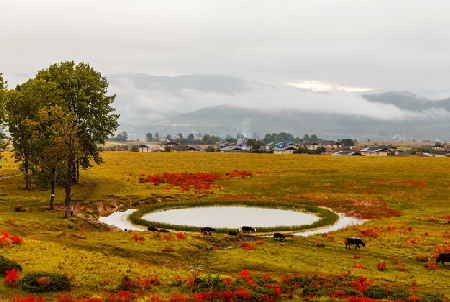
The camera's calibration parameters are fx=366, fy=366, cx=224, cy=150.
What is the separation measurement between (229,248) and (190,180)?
156ft

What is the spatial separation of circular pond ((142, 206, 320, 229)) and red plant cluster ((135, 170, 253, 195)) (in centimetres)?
1355

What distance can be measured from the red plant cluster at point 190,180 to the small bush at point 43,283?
51897 millimetres

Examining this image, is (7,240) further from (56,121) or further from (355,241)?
(355,241)

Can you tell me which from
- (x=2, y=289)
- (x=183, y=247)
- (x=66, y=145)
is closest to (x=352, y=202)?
(x=183, y=247)

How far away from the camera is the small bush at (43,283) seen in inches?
778

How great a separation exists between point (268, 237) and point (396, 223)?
19981 millimetres

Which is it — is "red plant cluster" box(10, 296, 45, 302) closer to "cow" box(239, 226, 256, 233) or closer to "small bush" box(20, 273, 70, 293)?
"small bush" box(20, 273, 70, 293)

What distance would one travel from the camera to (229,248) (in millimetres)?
36781

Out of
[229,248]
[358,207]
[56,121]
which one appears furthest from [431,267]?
[56,121]

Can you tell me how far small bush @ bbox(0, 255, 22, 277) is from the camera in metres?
21.7

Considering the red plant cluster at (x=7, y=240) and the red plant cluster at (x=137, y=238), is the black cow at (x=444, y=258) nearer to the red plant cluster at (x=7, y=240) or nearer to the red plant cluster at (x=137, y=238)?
the red plant cluster at (x=137, y=238)

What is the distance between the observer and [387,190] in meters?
78.6

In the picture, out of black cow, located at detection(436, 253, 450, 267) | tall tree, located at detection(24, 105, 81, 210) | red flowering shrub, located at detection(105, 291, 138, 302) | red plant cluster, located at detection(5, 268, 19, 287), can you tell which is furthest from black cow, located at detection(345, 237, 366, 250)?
tall tree, located at detection(24, 105, 81, 210)

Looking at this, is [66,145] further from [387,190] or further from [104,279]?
[387,190]
